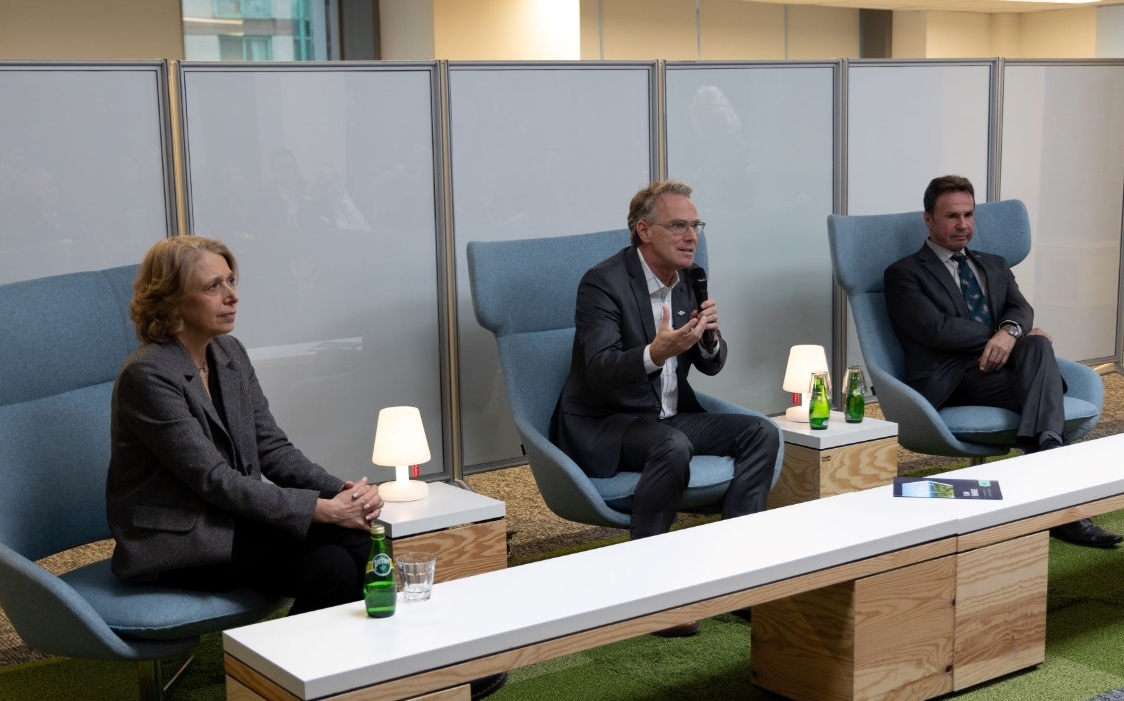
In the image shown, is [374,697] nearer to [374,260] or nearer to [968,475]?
[968,475]

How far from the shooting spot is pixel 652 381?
13.7ft

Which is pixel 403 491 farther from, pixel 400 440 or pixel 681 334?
pixel 681 334

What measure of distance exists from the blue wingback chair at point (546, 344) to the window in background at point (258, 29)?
573cm

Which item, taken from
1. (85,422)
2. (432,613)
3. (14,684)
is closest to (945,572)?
(432,613)

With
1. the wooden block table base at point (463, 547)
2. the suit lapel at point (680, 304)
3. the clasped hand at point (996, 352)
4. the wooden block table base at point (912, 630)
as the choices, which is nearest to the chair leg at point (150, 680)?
the wooden block table base at point (463, 547)

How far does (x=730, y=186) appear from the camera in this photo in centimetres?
526

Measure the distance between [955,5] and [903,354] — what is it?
932 cm

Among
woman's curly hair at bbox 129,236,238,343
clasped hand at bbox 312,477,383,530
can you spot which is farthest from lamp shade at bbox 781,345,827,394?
woman's curly hair at bbox 129,236,238,343

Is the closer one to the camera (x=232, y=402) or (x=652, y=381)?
(x=232, y=402)

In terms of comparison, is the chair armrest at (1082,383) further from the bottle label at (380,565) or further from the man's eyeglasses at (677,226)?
the bottle label at (380,565)

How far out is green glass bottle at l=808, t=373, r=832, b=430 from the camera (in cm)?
431

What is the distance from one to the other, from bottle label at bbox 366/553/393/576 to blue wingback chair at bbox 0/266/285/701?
546 millimetres

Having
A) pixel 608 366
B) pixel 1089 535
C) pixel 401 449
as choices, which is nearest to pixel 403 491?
pixel 401 449

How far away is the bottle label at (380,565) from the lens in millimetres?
2572
